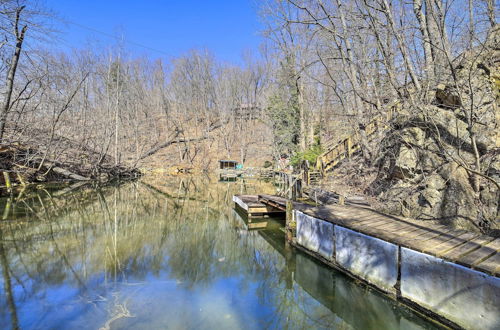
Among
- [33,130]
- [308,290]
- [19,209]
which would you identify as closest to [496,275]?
[308,290]

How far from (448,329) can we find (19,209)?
1584 centimetres

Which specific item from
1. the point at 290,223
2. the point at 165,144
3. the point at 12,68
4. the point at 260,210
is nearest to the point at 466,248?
the point at 290,223

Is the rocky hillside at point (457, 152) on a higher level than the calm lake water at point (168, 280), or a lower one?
higher

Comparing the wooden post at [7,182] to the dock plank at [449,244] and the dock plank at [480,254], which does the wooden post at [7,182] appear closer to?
the dock plank at [449,244]

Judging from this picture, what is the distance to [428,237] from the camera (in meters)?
5.10

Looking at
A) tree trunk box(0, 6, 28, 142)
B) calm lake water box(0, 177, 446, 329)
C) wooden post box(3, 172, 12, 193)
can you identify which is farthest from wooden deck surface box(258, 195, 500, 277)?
wooden post box(3, 172, 12, 193)

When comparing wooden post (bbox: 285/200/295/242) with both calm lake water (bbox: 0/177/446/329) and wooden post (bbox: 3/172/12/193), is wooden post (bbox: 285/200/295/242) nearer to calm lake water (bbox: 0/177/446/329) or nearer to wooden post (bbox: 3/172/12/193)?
calm lake water (bbox: 0/177/446/329)

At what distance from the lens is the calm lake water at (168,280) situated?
16.1ft

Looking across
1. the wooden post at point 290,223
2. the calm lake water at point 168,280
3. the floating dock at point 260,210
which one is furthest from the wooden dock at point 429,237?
the floating dock at point 260,210

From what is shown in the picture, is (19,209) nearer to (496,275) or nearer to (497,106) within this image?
(496,275)

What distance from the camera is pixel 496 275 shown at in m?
3.52

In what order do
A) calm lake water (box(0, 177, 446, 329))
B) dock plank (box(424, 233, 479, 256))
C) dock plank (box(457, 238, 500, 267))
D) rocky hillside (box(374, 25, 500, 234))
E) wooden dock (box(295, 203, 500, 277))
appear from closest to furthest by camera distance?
dock plank (box(457, 238, 500, 267)), wooden dock (box(295, 203, 500, 277)), dock plank (box(424, 233, 479, 256)), calm lake water (box(0, 177, 446, 329)), rocky hillside (box(374, 25, 500, 234))

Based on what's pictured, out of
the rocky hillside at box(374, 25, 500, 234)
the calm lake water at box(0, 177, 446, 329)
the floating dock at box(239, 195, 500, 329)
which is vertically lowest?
the calm lake water at box(0, 177, 446, 329)

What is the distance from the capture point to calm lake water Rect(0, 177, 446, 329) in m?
4.92
